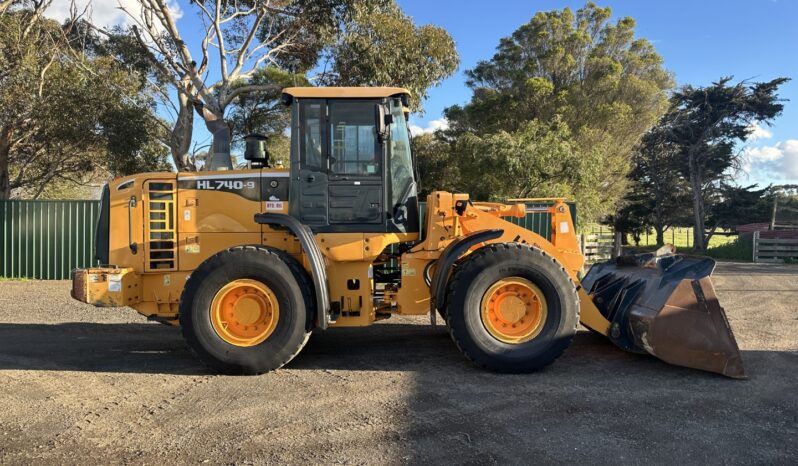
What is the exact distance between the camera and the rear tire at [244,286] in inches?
193

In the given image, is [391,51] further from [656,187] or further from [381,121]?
[656,187]

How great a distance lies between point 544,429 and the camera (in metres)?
3.76

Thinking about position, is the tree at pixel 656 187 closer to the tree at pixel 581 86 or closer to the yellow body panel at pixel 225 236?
the tree at pixel 581 86

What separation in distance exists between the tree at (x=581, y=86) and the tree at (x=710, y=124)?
1.47 m

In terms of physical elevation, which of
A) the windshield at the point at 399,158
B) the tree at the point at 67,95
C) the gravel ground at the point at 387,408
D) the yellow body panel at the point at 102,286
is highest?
the tree at the point at 67,95

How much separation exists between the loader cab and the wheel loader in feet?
0.04

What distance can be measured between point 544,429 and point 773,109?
29382 mm

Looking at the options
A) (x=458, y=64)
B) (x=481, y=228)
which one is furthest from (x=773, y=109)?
(x=481, y=228)

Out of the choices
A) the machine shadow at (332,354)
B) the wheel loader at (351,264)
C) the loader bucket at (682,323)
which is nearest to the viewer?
the loader bucket at (682,323)

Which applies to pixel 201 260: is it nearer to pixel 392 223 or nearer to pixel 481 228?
pixel 392 223

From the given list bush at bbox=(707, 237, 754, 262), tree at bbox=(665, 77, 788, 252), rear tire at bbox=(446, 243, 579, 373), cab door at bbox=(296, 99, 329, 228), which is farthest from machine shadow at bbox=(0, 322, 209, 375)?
tree at bbox=(665, 77, 788, 252)

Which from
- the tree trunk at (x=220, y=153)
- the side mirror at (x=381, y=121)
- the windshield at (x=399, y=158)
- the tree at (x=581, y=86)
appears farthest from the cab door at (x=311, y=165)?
the tree at (x=581, y=86)

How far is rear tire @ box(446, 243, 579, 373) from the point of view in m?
4.93

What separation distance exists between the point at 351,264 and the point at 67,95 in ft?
41.9
